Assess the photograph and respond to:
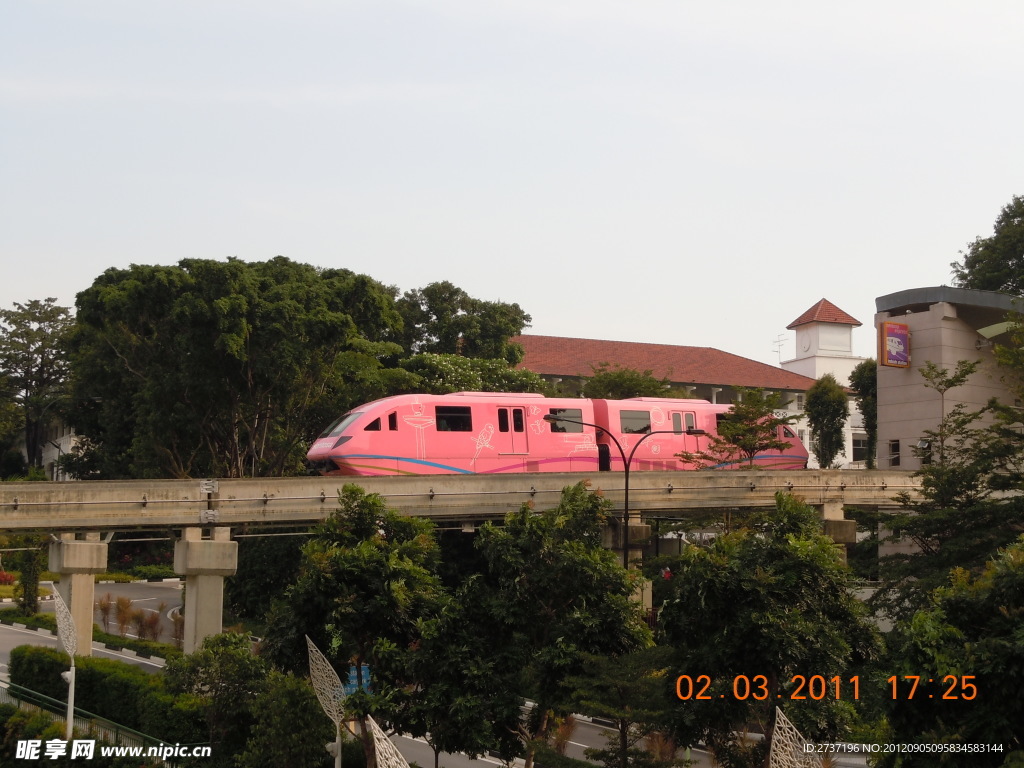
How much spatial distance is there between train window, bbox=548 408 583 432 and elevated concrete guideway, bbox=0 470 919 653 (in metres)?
3.06

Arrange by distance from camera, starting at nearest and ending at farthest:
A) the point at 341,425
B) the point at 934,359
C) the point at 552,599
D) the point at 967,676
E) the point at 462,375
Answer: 1. the point at 967,676
2. the point at 552,599
3. the point at 341,425
4. the point at 934,359
5. the point at 462,375

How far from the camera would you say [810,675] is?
1898cm

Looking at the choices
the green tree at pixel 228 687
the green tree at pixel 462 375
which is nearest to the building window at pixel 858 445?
the green tree at pixel 462 375

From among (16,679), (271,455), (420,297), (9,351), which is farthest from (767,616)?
(9,351)

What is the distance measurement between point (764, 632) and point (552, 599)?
216 inches

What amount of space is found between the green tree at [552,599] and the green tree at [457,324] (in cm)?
4761

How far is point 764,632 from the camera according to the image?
18688 millimetres

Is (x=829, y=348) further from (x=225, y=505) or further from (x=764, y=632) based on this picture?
(x=764, y=632)

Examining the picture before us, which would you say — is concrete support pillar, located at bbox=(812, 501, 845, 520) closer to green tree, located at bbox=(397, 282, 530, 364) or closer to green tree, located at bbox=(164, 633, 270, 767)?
green tree, located at bbox=(164, 633, 270, 767)

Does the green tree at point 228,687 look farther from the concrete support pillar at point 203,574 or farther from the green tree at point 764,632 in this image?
the green tree at point 764,632

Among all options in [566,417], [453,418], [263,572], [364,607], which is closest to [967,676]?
[364,607]

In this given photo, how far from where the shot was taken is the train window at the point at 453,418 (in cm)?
3794

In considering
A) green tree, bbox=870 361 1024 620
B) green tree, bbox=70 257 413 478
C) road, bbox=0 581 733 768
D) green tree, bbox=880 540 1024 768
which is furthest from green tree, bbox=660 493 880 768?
green tree, bbox=70 257 413 478

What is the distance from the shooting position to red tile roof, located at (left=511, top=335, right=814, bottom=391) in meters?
91.2
